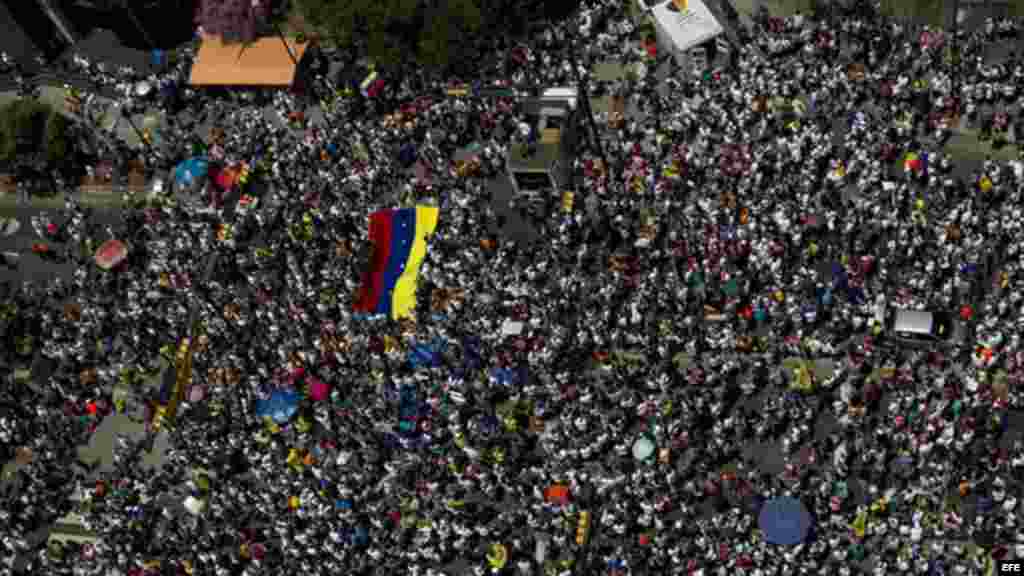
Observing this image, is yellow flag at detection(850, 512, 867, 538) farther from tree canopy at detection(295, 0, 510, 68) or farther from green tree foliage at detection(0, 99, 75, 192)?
green tree foliage at detection(0, 99, 75, 192)

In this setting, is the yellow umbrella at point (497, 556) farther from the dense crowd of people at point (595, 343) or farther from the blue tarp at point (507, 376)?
the blue tarp at point (507, 376)

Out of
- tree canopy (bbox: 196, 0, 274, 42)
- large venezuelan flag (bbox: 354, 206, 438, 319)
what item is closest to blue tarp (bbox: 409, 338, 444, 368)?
large venezuelan flag (bbox: 354, 206, 438, 319)

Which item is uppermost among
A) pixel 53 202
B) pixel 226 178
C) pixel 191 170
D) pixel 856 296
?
pixel 191 170

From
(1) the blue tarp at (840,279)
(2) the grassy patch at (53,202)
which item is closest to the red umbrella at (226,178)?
(2) the grassy patch at (53,202)

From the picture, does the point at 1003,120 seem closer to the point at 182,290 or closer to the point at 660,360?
the point at 660,360

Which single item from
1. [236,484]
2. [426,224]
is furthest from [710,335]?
[236,484]

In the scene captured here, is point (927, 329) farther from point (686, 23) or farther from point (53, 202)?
point (53, 202)

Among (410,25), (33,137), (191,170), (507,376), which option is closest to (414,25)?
(410,25)
